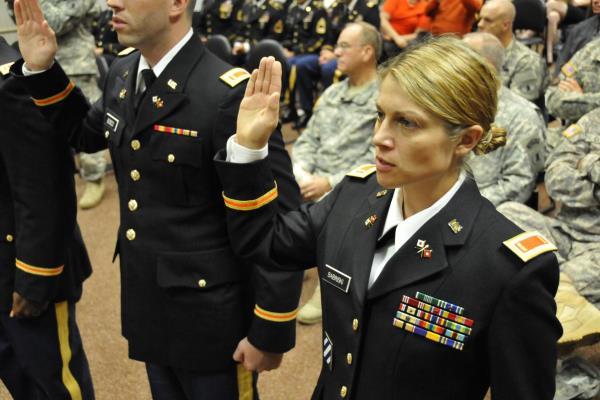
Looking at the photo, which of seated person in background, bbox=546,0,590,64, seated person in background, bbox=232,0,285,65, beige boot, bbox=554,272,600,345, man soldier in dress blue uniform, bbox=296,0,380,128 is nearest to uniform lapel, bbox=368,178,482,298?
beige boot, bbox=554,272,600,345

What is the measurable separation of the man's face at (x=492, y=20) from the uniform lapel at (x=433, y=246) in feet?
9.41

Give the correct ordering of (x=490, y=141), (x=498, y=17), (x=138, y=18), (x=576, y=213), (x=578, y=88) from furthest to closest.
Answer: (x=498, y=17) < (x=578, y=88) < (x=576, y=213) < (x=138, y=18) < (x=490, y=141)

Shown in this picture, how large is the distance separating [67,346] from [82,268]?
0.22 metres

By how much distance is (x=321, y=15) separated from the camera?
6.08 metres

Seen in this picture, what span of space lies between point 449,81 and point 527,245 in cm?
26

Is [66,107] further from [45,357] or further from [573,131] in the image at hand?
[573,131]

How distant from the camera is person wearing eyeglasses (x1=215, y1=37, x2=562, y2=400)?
0.92 meters

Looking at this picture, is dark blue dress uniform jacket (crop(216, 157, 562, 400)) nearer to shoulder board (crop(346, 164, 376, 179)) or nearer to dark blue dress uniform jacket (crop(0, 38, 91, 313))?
shoulder board (crop(346, 164, 376, 179))

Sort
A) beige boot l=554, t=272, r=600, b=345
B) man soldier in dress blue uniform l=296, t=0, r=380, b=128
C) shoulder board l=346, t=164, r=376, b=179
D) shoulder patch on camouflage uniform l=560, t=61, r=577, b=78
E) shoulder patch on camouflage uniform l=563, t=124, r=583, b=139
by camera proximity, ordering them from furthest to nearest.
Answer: man soldier in dress blue uniform l=296, t=0, r=380, b=128 < shoulder patch on camouflage uniform l=560, t=61, r=577, b=78 < shoulder patch on camouflage uniform l=563, t=124, r=583, b=139 < beige boot l=554, t=272, r=600, b=345 < shoulder board l=346, t=164, r=376, b=179

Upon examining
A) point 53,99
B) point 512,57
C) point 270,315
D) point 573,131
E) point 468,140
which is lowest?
point 512,57

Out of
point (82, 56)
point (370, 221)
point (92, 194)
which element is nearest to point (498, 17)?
point (82, 56)

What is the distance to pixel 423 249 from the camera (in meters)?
0.98

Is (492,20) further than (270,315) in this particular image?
Yes

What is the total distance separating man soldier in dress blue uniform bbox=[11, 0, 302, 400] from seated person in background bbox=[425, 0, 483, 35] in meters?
3.61
